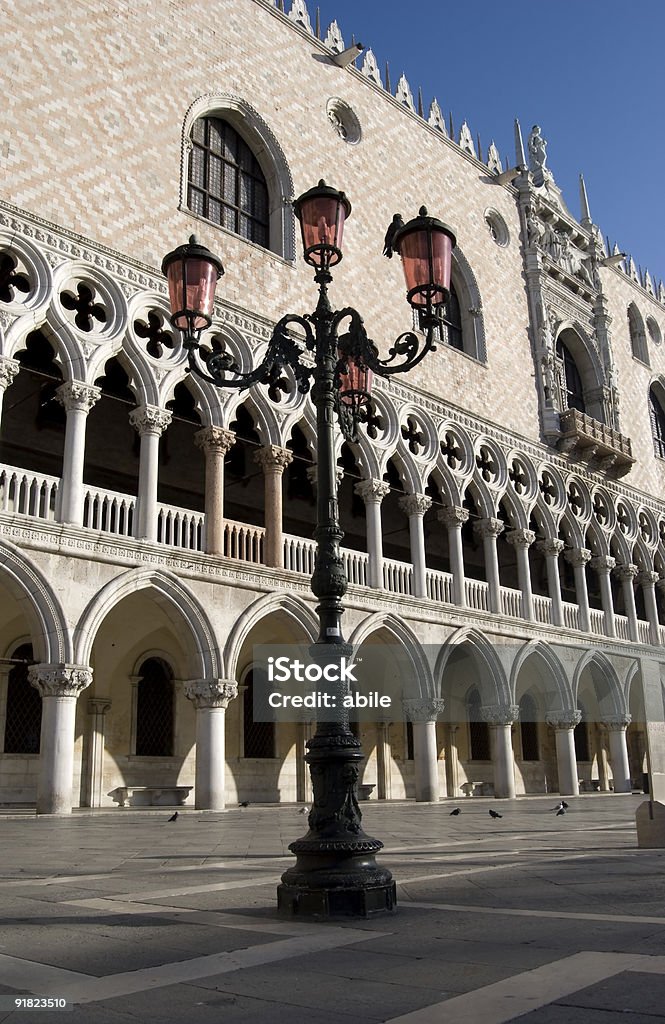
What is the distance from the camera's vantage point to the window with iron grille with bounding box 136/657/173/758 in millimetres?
14609

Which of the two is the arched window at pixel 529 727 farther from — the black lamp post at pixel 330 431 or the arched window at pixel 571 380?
the black lamp post at pixel 330 431

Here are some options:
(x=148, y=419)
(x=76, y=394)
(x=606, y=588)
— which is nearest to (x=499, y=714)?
(x=606, y=588)

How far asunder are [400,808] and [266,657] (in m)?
3.35

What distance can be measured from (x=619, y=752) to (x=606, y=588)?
3.62 metres

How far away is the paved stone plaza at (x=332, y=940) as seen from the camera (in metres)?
2.67

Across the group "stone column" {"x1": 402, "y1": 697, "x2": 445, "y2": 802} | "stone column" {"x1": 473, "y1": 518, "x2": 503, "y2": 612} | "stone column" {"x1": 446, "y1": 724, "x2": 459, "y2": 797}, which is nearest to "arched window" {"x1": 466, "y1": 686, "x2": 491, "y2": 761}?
"stone column" {"x1": 446, "y1": 724, "x2": 459, "y2": 797}

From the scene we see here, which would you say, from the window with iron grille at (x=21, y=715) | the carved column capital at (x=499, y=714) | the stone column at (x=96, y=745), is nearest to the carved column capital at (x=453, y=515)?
the carved column capital at (x=499, y=714)

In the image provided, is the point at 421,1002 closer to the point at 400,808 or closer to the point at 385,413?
the point at 400,808

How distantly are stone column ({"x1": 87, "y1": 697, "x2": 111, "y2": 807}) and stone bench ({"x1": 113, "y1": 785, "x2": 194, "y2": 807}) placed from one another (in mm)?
300

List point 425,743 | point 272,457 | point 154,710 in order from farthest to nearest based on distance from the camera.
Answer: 1. point 425,743
2. point 154,710
3. point 272,457

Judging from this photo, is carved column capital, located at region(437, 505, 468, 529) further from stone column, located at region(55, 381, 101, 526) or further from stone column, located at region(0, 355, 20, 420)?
stone column, located at region(0, 355, 20, 420)

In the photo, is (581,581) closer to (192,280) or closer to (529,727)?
(529,727)

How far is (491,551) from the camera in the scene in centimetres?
1816

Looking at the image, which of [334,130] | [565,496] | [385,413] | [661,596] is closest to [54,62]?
[334,130]
